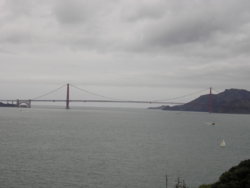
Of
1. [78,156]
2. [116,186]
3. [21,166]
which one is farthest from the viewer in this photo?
[78,156]

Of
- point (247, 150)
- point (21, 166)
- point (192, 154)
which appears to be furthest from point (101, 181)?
point (247, 150)

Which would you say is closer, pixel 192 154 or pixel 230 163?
pixel 230 163

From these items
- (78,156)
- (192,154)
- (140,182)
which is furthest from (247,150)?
(140,182)

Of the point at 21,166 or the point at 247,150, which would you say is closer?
the point at 21,166

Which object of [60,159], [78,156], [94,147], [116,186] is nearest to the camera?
[116,186]

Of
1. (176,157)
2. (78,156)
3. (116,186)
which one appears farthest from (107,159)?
(116,186)

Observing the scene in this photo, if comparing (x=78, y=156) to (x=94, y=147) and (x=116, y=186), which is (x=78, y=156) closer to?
(x=94, y=147)

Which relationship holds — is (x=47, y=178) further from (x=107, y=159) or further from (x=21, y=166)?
(x=107, y=159)

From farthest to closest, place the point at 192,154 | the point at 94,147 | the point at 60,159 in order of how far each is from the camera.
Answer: the point at 94,147 → the point at 192,154 → the point at 60,159

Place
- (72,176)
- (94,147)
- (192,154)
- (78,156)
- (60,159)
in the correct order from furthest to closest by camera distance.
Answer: (94,147) → (192,154) → (78,156) → (60,159) → (72,176)
